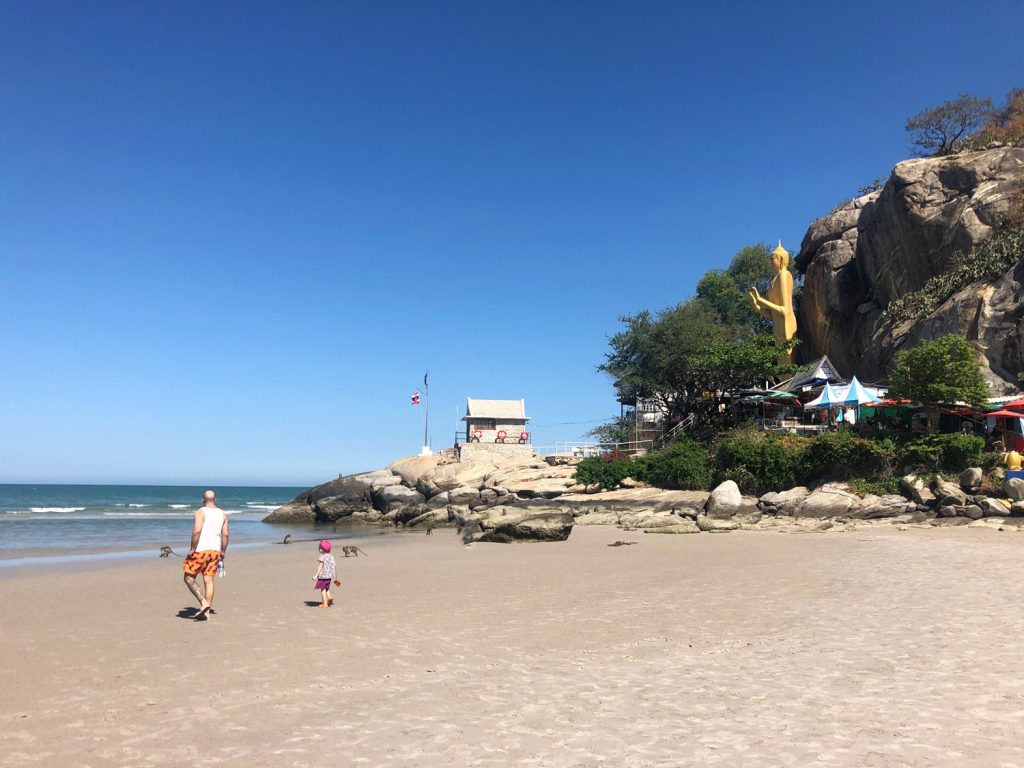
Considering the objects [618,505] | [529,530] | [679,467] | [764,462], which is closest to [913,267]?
[764,462]

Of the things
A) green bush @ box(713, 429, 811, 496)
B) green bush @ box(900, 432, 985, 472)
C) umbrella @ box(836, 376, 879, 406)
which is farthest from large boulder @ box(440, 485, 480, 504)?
green bush @ box(900, 432, 985, 472)

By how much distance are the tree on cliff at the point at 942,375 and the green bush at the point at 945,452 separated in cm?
159

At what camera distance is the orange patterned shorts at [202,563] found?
983 cm

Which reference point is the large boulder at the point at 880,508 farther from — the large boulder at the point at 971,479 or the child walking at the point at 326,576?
the child walking at the point at 326,576

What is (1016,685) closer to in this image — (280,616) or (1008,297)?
(280,616)

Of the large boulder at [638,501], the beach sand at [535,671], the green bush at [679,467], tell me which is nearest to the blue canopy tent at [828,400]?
the green bush at [679,467]

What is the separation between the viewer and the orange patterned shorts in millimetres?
9828

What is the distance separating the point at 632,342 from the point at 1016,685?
42.3m

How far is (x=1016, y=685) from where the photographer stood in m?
6.04

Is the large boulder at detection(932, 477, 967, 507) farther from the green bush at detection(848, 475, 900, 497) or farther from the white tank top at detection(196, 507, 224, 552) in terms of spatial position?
the white tank top at detection(196, 507, 224, 552)

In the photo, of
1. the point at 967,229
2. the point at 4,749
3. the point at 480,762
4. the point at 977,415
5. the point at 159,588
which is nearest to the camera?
the point at 480,762

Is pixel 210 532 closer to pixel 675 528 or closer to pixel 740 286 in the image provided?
pixel 675 528

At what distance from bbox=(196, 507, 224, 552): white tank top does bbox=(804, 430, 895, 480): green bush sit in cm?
2646

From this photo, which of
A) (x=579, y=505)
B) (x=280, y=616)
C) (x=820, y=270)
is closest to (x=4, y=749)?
(x=280, y=616)
